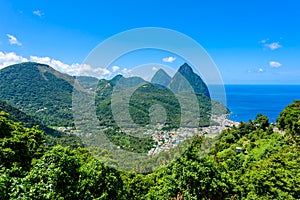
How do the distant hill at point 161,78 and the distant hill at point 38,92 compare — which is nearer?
the distant hill at point 161,78

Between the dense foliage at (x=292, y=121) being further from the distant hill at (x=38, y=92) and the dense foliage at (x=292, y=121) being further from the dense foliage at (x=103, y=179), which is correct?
the distant hill at (x=38, y=92)

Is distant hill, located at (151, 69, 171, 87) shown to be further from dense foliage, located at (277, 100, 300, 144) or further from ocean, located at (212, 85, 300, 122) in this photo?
dense foliage, located at (277, 100, 300, 144)

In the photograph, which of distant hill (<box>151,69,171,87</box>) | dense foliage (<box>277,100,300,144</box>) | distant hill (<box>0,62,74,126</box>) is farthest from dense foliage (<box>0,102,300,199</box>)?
distant hill (<box>0,62,74,126</box>)

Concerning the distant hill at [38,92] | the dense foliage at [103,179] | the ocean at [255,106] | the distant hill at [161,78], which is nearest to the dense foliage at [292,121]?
the dense foliage at [103,179]

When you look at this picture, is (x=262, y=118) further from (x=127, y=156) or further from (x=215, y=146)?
(x=127, y=156)

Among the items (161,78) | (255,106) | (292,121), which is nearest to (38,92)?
(292,121)
